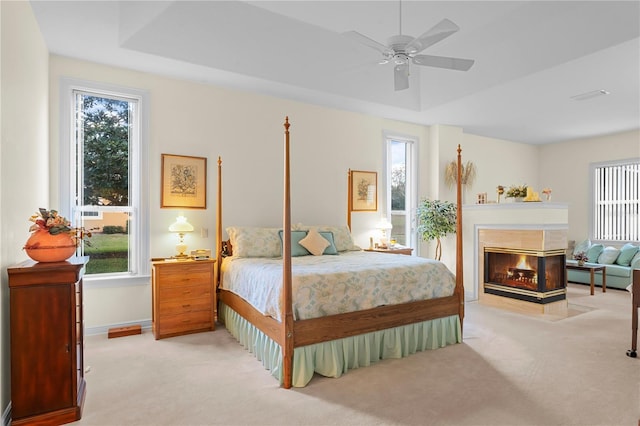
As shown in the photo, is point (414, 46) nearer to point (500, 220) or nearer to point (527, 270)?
point (500, 220)

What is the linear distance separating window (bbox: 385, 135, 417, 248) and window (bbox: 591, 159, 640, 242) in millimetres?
4066

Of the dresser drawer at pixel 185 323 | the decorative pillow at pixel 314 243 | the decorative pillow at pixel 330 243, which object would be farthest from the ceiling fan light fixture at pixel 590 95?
the dresser drawer at pixel 185 323

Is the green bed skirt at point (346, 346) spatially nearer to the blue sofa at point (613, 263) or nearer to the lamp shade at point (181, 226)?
the lamp shade at point (181, 226)

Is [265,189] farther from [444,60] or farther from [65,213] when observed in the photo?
[444,60]

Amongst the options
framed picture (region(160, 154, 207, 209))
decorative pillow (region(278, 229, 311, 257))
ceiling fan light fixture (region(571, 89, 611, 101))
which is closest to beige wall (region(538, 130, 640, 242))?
ceiling fan light fixture (region(571, 89, 611, 101))

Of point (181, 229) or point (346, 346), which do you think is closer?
point (346, 346)

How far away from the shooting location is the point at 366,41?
2.77 meters

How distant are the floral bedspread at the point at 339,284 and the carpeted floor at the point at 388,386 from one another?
53 centimetres

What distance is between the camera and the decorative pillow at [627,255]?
6312 mm

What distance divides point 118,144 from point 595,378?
5097mm

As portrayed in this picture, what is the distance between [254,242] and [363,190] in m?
2.27

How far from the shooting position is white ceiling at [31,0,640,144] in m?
3.39

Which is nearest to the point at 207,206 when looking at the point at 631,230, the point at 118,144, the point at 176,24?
the point at 118,144

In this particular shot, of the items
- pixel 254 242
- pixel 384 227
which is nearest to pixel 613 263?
pixel 384 227
